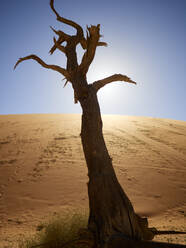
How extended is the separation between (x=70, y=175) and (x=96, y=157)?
24.0 ft

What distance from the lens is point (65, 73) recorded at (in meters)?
3.39

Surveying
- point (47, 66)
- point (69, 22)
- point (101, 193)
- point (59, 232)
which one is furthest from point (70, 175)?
point (69, 22)

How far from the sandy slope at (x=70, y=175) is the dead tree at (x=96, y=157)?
2.67 meters

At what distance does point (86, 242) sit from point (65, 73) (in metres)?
2.64

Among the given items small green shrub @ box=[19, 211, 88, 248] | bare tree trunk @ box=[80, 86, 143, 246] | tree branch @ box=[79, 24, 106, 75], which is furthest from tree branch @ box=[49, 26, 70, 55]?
small green shrub @ box=[19, 211, 88, 248]

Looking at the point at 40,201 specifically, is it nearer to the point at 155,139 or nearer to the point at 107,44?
the point at 107,44

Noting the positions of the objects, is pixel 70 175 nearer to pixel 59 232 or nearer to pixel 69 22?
pixel 59 232

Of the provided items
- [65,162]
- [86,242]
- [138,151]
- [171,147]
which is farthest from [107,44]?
[171,147]

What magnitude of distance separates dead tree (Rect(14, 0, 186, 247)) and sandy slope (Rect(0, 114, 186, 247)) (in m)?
2.67

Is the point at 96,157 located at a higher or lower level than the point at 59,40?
lower

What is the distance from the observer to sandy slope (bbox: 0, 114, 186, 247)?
6539 millimetres

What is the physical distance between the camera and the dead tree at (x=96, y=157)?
2.37 metres

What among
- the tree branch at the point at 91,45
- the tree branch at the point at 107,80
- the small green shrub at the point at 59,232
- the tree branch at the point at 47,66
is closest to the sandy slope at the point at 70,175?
the small green shrub at the point at 59,232

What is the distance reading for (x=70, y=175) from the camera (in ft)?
31.8
